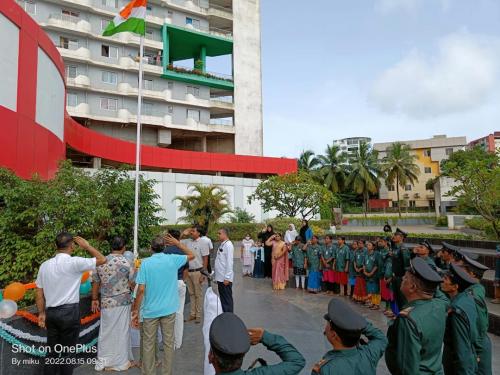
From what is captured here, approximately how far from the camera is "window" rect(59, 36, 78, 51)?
29641mm

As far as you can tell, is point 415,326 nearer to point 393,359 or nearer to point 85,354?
point 393,359

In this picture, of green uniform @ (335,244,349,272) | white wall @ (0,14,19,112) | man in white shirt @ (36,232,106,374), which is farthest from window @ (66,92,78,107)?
man in white shirt @ (36,232,106,374)

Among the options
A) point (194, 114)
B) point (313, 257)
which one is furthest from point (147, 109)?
point (313, 257)

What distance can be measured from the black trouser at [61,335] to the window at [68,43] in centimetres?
3166

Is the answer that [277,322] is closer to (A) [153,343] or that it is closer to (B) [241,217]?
(A) [153,343]

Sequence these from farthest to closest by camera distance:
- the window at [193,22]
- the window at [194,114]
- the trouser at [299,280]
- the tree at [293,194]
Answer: the window at [193,22] → the window at [194,114] → the tree at [293,194] → the trouser at [299,280]

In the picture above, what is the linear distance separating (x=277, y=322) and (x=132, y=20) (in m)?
8.01

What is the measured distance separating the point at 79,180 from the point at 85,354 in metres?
4.11

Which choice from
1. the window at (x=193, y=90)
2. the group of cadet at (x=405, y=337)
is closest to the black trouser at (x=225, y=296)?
the group of cadet at (x=405, y=337)

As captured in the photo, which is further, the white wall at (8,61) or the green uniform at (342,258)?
the white wall at (8,61)

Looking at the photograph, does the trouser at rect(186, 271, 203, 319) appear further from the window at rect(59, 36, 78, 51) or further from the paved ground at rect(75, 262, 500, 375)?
the window at rect(59, 36, 78, 51)

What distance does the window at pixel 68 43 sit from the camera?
2964 centimetres

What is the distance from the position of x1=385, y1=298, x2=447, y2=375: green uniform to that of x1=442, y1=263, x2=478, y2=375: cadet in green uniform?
24.7 inches

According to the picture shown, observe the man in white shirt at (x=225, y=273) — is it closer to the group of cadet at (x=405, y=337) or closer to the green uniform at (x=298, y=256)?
the group of cadet at (x=405, y=337)
